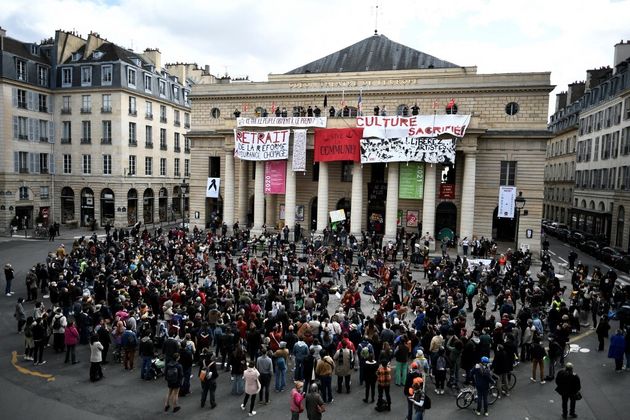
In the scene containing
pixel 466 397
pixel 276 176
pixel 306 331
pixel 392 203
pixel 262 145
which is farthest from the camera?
pixel 276 176

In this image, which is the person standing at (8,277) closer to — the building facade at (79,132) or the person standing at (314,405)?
the person standing at (314,405)

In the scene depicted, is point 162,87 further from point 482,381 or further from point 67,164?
point 482,381

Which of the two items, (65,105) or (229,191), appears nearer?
(229,191)

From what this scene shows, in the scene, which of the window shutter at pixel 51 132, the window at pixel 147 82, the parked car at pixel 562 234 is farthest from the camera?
the window at pixel 147 82

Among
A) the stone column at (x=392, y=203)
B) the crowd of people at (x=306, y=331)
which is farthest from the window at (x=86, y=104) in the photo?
the stone column at (x=392, y=203)

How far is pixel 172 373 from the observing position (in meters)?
12.0

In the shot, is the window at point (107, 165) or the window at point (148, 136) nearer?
the window at point (107, 165)

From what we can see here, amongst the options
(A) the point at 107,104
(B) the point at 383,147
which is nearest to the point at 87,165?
(A) the point at 107,104

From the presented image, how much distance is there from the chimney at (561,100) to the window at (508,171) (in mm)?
43904

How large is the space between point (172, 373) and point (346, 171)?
32.1 m

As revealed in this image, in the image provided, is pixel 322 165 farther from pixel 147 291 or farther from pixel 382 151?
pixel 147 291

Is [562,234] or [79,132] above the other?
[79,132]

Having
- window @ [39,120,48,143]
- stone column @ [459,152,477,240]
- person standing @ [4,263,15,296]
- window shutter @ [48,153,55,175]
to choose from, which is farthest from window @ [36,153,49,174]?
stone column @ [459,152,477,240]

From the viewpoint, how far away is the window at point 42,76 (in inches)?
1891
